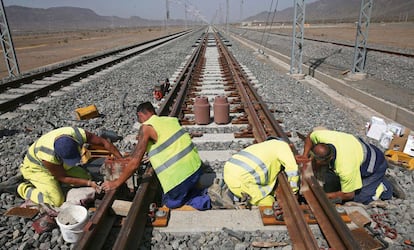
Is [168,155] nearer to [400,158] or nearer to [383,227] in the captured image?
[383,227]

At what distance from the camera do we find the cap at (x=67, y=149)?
3611 millimetres

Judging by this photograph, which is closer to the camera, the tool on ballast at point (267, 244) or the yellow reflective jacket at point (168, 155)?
the tool on ballast at point (267, 244)

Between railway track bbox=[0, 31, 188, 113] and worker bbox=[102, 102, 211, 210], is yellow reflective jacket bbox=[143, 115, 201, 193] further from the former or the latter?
railway track bbox=[0, 31, 188, 113]

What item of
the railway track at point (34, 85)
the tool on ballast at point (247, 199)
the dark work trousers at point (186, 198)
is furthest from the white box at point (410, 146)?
the railway track at point (34, 85)

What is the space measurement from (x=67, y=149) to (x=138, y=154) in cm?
86

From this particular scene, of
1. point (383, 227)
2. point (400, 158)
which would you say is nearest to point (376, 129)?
point (400, 158)

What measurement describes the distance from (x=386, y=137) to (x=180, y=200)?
393 centimetres

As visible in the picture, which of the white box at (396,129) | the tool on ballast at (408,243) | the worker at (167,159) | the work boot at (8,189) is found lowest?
the tool on ballast at (408,243)

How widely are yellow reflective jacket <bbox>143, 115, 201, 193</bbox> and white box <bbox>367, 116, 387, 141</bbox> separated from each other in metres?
3.88

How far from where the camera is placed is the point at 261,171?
142 inches

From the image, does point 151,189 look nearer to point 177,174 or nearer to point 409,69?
point 177,174

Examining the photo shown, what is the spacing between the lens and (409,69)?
43.2 feet

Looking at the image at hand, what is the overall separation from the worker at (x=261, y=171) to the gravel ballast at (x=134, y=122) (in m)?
0.55

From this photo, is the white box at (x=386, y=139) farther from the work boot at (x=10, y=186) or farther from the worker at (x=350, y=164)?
the work boot at (x=10, y=186)
